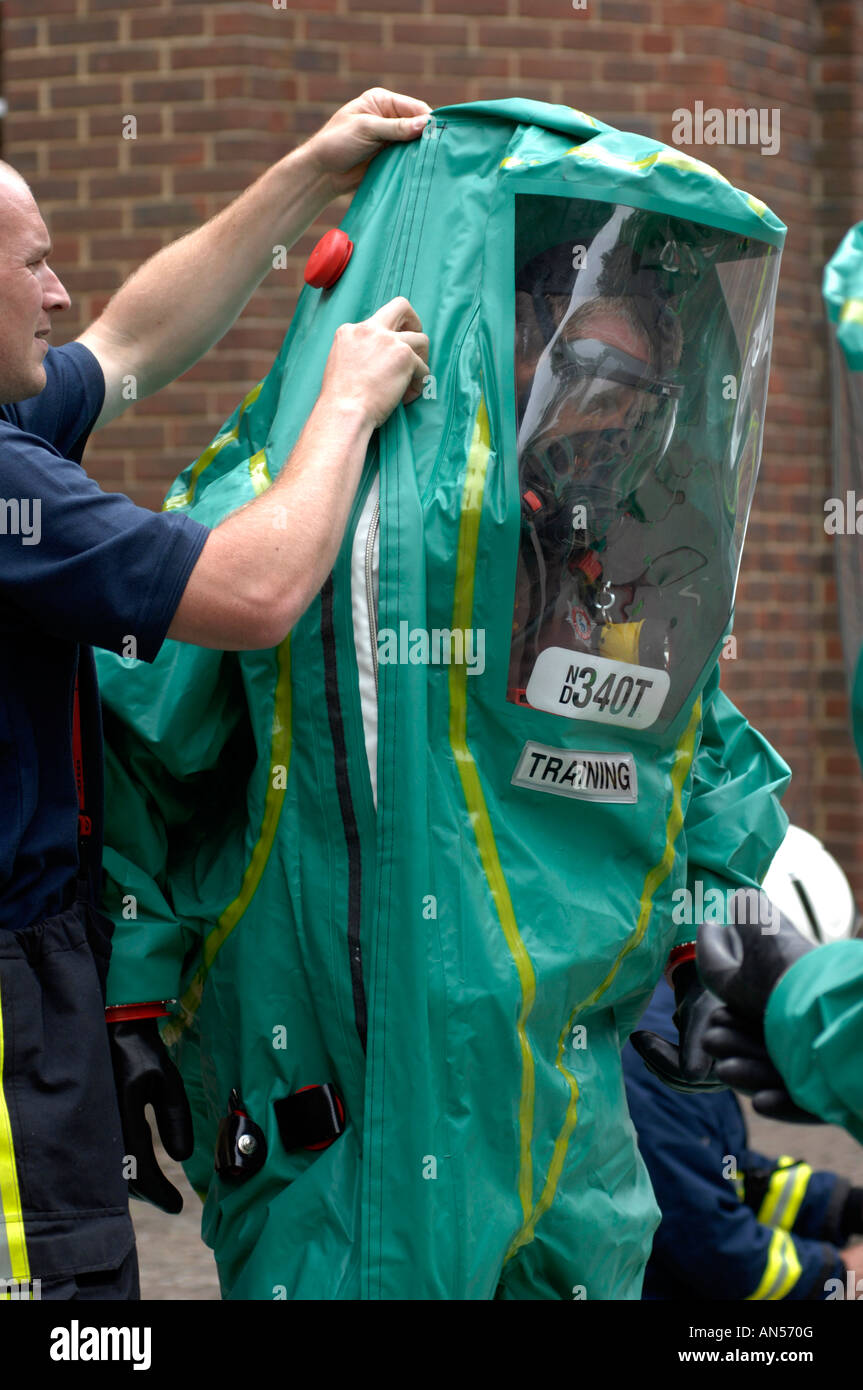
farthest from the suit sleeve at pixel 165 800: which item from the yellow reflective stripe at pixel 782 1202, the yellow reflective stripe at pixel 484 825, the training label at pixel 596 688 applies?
the yellow reflective stripe at pixel 782 1202

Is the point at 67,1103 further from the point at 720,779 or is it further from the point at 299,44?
the point at 299,44

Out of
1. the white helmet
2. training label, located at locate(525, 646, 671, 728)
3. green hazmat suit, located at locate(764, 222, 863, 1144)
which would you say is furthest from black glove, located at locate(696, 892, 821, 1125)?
the white helmet

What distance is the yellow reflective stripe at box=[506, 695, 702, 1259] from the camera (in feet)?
7.36

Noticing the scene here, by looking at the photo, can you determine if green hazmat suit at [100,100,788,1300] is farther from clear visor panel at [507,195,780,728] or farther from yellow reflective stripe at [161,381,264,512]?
yellow reflective stripe at [161,381,264,512]

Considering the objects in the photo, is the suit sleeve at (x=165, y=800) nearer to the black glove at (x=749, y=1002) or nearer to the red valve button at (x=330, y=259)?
the red valve button at (x=330, y=259)

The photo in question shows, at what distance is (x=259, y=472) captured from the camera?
90.8 inches

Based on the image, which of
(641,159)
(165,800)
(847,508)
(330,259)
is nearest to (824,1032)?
(847,508)

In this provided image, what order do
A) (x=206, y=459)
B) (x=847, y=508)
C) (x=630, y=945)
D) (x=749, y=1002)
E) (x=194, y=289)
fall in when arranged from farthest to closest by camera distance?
(x=194, y=289), (x=206, y=459), (x=630, y=945), (x=749, y=1002), (x=847, y=508)

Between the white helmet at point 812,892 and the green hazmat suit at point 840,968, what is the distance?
7.18 feet

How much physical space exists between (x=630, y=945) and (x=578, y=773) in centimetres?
28

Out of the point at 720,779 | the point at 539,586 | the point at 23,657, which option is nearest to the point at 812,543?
the point at 720,779

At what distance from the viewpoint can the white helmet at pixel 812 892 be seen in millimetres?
3979

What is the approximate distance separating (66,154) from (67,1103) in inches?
148

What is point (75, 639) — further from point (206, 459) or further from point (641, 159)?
point (641, 159)
